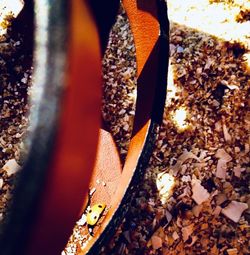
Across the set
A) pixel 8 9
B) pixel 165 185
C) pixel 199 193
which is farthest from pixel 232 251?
pixel 8 9

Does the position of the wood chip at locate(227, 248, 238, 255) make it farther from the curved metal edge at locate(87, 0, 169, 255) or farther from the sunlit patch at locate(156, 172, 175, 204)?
the curved metal edge at locate(87, 0, 169, 255)

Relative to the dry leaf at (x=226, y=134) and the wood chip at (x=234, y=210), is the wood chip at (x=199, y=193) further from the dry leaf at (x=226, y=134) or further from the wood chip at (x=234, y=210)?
the dry leaf at (x=226, y=134)

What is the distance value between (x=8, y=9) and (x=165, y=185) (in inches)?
68.7

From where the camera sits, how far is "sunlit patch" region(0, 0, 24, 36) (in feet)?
9.19

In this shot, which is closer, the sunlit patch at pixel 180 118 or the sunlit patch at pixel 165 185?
the sunlit patch at pixel 165 185

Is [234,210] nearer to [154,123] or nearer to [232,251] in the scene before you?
[232,251]

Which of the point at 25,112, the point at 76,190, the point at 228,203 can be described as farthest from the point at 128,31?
the point at 76,190

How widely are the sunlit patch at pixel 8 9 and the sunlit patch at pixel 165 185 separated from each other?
155 cm

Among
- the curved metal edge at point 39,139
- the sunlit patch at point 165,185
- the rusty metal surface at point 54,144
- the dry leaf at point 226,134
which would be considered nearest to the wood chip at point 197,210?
the sunlit patch at point 165,185

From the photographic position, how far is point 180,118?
2264 millimetres

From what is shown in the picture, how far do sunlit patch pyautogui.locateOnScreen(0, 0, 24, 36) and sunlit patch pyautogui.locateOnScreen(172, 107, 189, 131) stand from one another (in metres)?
1.38

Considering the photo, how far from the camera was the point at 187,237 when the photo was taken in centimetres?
198

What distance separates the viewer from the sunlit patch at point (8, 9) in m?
2.80

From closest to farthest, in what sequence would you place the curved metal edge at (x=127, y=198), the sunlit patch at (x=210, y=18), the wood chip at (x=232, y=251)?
the curved metal edge at (x=127, y=198), the wood chip at (x=232, y=251), the sunlit patch at (x=210, y=18)
